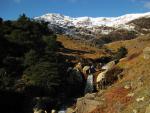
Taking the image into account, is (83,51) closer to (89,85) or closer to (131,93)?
(89,85)

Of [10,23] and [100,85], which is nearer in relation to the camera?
[100,85]

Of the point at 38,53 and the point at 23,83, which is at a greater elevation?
the point at 38,53

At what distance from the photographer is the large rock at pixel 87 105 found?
5709cm

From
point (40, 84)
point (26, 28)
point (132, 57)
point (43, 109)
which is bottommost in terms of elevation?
point (43, 109)

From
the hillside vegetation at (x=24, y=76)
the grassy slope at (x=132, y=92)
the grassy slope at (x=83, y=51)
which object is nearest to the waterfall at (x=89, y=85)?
the hillside vegetation at (x=24, y=76)

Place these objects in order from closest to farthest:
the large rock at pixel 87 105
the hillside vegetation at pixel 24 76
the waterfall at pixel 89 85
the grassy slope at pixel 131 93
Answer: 1. the grassy slope at pixel 131 93
2. the large rock at pixel 87 105
3. the hillside vegetation at pixel 24 76
4. the waterfall at pixel 89 85

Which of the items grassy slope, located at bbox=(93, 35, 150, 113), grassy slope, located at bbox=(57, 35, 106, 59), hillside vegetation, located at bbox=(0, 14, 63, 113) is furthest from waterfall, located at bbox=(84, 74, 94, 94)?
grassy slope, located at bbox=(57, 35, 106, 59)

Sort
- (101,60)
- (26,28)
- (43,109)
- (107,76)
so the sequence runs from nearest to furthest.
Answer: (43,109) < (107,76) < (26,28) < (101,60)

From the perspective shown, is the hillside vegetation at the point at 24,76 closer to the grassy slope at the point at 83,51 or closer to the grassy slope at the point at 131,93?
the grassy slope at the point at 131,93

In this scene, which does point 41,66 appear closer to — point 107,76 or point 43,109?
point 43,109

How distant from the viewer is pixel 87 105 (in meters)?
58.1

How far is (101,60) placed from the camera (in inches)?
5192

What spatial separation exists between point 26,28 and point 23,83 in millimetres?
34793

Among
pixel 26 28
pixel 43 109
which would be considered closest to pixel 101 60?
pixel 26 28
